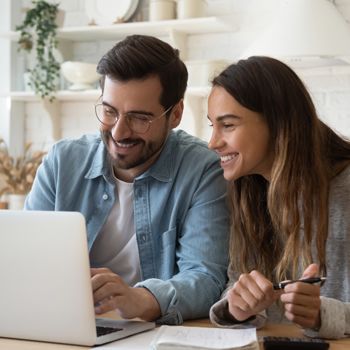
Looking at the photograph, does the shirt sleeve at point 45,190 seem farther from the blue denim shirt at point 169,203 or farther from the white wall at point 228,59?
the white wall at point 228,59

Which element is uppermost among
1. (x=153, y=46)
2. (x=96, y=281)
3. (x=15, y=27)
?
(x=15, y=27)

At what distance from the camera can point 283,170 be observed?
171 centimetres

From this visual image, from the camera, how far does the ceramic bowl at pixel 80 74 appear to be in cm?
350

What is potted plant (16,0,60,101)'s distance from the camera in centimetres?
360

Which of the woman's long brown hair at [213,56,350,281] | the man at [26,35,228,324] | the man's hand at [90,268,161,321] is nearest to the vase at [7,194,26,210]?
the man at [26,35,228,324]

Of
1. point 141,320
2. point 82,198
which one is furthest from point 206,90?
point 141,320

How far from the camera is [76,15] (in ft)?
12.3

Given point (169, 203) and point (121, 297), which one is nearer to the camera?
point (121, 297)

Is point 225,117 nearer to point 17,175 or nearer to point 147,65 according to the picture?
point 147,65

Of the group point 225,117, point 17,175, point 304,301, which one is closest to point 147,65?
point 225,117

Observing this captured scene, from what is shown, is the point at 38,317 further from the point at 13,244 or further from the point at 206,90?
the point at 206,90

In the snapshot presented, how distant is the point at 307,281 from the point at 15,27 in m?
2.81

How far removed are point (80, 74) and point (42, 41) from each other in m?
0.27

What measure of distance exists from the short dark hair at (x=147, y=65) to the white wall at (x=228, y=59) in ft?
4.31
